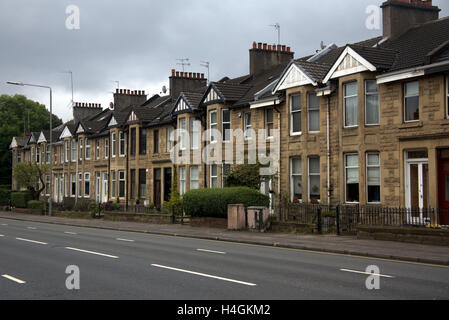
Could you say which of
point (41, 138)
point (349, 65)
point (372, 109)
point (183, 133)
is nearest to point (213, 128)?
point (183, 133)

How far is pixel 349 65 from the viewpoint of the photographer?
25047mm

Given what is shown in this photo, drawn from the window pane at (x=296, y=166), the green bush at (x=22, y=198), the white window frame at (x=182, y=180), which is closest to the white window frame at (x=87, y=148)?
the green bush at (x=22, y=198)

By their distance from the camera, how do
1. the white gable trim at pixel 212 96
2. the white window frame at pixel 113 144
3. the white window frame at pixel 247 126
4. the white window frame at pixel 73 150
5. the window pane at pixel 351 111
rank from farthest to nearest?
the white window frame at pixel 73 150 → the white window frame at pixel 113 144 → the white gable trim at pixel 212 96 → the white window frame at pixel 247 126 → the window pane at pixel 351 111

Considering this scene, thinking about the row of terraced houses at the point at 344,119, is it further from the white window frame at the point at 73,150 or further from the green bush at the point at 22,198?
the green bush at the point at 22,198

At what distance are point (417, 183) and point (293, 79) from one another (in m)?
8.91

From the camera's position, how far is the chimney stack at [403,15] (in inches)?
1088

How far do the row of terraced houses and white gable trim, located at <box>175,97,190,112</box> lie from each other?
7 centimetres

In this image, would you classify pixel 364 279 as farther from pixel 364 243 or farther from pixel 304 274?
pixel 364 243

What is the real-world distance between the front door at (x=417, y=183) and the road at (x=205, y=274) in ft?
22.6

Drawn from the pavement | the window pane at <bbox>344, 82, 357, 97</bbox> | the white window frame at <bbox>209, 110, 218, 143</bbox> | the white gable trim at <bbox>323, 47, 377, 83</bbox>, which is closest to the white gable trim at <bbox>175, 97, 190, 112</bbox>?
the white window frame at <bbox>209, 110, 218, 143</bbox>

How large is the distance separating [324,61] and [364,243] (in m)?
15.1

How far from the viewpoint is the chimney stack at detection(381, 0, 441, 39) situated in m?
27.6

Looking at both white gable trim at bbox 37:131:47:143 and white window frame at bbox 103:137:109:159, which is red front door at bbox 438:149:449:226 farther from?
white gable trim at bbox 37:131:47:143

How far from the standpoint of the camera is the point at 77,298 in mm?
9656
